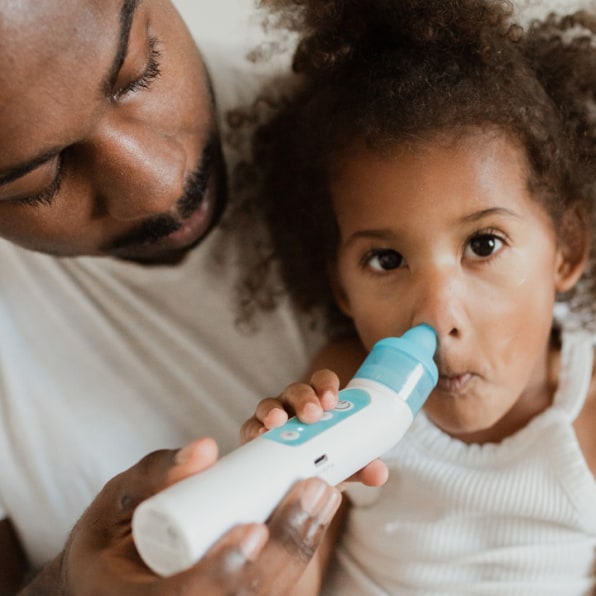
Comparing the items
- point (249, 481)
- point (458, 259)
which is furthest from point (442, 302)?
point (249, 481)

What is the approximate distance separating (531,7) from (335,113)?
0.39 m

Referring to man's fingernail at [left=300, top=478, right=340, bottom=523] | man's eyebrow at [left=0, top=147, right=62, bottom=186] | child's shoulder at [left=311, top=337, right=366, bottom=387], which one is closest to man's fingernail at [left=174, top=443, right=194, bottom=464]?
man's fingernail at [left=300, top=478, right=340, bottom=523]

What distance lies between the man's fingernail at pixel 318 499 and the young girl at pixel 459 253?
17 cm

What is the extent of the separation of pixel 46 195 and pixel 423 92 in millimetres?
521

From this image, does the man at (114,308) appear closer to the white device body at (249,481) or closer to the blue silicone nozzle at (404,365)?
the white device body at (249,481)

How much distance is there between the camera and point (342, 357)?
4.21ft

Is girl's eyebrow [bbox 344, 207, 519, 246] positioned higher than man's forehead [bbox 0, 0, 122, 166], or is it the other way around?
man's forehead [bbox 0, 0, 122, 166]

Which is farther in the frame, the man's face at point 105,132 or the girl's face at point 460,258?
the girl's face at point 460,258

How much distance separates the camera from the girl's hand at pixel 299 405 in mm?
781

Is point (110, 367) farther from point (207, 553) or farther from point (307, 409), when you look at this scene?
point (207, 553)

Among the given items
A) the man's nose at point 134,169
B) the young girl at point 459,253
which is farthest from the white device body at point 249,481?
the man's nose at point 134,169

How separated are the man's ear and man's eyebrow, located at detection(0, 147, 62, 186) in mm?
549

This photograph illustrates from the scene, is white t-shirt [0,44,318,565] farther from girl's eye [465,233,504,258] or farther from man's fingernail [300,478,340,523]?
man's fingernail [300,478,340,523]

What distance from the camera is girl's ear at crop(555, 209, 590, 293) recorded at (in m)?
1.17
